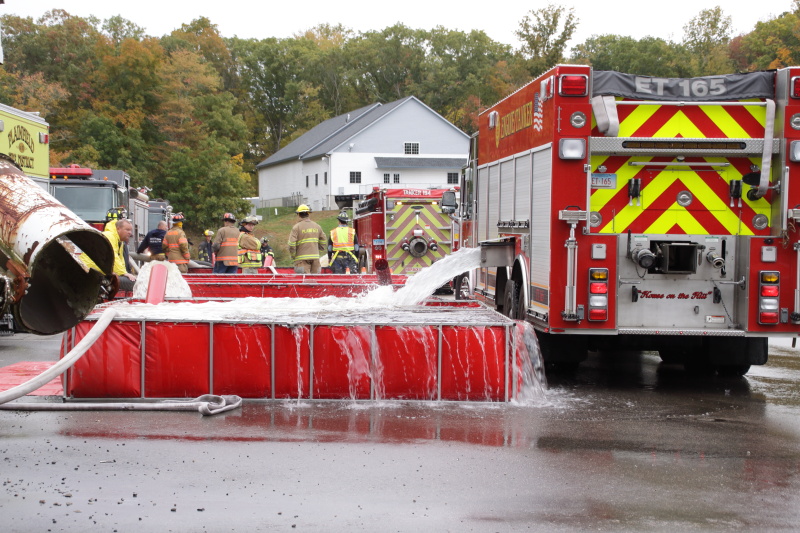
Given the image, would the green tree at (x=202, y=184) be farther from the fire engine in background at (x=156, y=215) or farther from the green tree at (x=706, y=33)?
the green tree at (x=706, y=33)

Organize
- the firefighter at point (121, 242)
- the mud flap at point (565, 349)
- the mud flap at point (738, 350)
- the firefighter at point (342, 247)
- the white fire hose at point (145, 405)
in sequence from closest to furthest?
the white fire hose at point (145, 405)
the mud flap at point (565, 349)
the mud flap at point (738, 350)
the firefighter at point (121, 242)
the firefighter at point (342, 247)

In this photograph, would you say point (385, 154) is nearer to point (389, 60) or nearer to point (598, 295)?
point (389, 60)

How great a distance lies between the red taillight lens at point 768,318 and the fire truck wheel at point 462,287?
5890 mm

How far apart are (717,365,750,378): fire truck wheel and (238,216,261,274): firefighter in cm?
996

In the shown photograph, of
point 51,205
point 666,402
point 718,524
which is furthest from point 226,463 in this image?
point 666,402

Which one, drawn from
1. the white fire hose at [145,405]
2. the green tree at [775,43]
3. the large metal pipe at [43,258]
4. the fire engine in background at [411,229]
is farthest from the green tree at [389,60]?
the large metal pipe at [43,258]

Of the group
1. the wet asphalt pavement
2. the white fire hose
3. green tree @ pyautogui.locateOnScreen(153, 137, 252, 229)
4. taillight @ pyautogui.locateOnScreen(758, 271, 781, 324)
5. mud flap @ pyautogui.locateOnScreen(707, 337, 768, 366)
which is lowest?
the wet asphalt pavement

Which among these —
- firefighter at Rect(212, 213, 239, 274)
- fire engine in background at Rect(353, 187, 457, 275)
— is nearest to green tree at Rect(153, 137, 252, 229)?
fire engine in background at Rect(353, 187, 457, 275)

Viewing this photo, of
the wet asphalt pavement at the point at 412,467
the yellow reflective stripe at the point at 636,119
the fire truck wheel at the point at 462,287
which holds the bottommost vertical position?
the wet asphalt pavement at the point at 412,467

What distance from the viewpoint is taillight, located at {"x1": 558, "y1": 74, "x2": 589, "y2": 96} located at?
8898 millimetres

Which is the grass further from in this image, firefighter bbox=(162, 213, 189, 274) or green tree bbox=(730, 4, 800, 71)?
green tree bbox=(730, 4, 800, 71)

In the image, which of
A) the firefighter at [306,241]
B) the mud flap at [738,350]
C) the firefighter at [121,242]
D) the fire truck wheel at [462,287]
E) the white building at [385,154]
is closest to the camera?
the mud flap at [738,350]

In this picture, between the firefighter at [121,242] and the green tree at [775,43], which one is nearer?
the firefighter at [121,242]

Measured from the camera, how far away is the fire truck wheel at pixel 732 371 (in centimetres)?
1035
